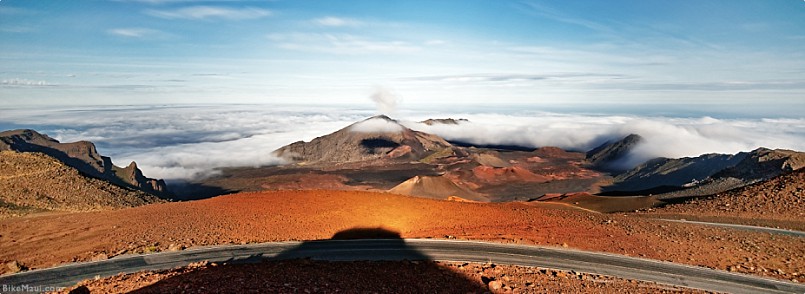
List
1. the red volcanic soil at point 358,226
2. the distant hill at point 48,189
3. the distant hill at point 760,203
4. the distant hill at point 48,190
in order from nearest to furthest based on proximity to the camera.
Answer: the red volcanic soil at point 358,226
the distant hill at point 760,203
the distant hill at point 48,190
the distant hill at point 48,189

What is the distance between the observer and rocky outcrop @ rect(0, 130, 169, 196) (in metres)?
124

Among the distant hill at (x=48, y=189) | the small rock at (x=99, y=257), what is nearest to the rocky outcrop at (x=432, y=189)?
the distant hill at (x=48, y=189)

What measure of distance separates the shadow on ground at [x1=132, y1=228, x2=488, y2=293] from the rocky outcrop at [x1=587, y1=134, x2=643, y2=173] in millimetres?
161663

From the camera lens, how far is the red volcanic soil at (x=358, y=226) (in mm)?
25641

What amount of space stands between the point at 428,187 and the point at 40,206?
→ 6896 centimetres

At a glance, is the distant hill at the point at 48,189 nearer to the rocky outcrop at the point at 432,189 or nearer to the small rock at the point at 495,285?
the small rock at the point at 495,285

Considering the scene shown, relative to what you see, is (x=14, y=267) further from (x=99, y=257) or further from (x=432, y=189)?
(x=432, y=189)

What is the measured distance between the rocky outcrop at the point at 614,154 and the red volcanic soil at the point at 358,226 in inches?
5836

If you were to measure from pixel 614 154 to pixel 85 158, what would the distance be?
177m

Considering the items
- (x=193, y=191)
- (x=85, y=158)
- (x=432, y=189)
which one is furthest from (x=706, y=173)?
(x=85, y=158)

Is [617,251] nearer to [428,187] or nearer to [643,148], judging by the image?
[428,187]

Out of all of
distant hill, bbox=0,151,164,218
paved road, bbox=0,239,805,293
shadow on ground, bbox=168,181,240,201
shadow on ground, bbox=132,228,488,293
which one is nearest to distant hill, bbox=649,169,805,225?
paved road, bbox=0,239,805,293

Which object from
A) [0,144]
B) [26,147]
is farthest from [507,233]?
[26,147]

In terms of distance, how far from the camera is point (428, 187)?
102m
